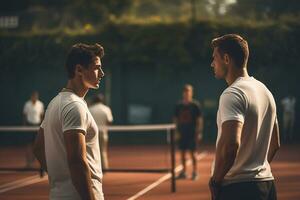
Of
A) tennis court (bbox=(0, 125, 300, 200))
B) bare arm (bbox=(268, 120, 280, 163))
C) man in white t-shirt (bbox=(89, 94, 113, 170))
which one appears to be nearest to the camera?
bare arm (bbox=(268, 120, 280, 163))

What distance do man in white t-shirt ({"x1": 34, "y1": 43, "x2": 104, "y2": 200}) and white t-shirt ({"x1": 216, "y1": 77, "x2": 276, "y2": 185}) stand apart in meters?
0.79

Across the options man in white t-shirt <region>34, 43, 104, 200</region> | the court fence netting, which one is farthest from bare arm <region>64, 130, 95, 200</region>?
the court fence netting

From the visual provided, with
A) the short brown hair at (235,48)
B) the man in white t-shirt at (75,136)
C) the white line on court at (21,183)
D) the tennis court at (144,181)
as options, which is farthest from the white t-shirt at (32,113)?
the short brown hair at (235,48)

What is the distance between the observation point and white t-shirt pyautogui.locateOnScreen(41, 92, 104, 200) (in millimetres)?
3879

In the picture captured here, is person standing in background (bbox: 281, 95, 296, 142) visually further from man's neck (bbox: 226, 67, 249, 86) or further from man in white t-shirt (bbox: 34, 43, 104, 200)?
man in white t-shirt (bbox: 34, 43, 104, 200)

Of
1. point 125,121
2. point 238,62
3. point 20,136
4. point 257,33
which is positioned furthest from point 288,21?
point 238,62

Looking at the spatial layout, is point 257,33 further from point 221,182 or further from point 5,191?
point 221,182

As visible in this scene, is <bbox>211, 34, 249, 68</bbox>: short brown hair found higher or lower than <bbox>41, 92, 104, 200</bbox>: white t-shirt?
higher

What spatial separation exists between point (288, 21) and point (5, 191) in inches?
723

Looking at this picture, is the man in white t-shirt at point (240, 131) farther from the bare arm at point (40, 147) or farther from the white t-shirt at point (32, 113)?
the white t-shirt at point (32, 113)

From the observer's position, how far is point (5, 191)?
11773mm

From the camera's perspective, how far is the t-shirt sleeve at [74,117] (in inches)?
151

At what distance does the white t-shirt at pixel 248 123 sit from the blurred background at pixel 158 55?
22.9m

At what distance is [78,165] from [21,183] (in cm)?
958
